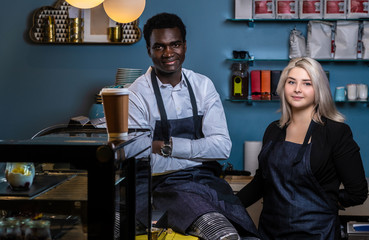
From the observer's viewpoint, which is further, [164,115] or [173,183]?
[164,115]

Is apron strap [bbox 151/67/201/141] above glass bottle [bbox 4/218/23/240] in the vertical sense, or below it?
above

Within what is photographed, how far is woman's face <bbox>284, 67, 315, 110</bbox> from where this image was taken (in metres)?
2.80

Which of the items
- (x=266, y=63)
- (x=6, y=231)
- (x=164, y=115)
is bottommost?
(x=6, y=231)

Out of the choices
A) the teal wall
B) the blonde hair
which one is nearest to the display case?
the blonde hair

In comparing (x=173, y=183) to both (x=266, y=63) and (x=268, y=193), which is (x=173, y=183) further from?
(x=266, y=63)

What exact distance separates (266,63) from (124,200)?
3064mm

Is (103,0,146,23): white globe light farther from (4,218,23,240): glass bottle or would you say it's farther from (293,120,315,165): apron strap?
(4,218,23,240): glass bottle

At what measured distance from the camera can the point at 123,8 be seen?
2930mm

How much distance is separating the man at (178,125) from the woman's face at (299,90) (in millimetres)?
404

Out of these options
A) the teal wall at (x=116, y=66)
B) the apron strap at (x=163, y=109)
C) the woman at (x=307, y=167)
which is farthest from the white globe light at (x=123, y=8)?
the teal wall at (x=116, y=66)

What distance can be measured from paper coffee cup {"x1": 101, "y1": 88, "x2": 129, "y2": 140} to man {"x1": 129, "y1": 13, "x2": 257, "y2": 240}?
917mm

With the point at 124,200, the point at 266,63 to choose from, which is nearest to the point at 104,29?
the point at 266,63

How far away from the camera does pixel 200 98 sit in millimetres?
2941

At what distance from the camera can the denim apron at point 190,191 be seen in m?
2.20
